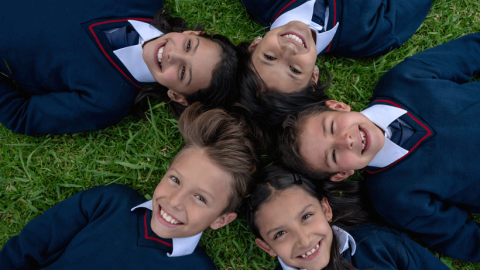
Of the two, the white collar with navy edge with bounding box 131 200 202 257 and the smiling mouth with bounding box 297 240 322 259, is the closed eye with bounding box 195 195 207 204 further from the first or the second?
the smiling mouth with bounding box 297 240 322 259

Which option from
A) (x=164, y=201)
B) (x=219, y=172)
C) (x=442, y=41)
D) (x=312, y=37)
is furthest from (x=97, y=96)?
(x=442, y=41)

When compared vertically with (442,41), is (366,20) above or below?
above

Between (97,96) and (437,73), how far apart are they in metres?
2.12

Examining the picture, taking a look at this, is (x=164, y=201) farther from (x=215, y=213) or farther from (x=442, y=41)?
(x=442, y=41)

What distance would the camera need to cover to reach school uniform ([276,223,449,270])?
73.7 inches

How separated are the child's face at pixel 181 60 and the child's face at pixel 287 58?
0.28 m

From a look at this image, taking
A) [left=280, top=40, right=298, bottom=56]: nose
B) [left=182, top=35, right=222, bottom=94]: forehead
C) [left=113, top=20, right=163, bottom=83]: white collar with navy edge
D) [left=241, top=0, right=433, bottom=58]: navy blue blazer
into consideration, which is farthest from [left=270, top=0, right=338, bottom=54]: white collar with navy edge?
[left=113, top=20, right=163, bottom=83]: white collar with navy edge

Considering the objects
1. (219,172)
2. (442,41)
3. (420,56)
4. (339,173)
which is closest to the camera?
(219,172)

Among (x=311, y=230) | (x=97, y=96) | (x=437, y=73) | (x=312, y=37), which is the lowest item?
(x=311, y=230)

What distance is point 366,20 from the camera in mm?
1992

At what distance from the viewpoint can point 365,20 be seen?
199cm

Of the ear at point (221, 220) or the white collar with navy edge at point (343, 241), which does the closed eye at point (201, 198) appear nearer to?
the ear at point (221, 220)

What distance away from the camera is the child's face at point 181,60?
1757 millimetres

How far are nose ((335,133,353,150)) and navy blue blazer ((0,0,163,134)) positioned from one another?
1.34 meters
